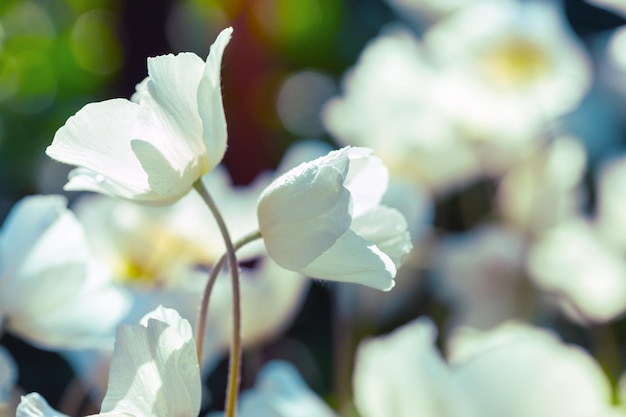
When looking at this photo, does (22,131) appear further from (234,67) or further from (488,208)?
(488,208)

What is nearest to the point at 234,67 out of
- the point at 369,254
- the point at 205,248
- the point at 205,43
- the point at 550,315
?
the point at 205,43

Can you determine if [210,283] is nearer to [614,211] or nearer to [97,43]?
[614,211]

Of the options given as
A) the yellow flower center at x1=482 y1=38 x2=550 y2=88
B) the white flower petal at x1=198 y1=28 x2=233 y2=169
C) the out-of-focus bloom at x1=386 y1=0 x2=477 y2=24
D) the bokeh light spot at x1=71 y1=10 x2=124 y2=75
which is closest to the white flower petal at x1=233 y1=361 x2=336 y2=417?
the white flower petal at x1=198 y1=28 x2=233 y2=169

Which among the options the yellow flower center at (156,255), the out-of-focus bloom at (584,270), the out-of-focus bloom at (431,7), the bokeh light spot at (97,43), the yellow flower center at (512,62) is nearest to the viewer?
the yellow flower center at (156,255)

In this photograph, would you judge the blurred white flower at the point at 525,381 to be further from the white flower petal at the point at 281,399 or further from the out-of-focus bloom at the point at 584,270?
the out-of-focus bloom at the point at 584,270

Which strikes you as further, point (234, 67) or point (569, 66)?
point (234, 67)

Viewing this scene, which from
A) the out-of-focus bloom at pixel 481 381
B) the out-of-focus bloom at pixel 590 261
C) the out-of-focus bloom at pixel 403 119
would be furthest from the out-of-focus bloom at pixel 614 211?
the out-of-focus bloom at pixel 481 381
